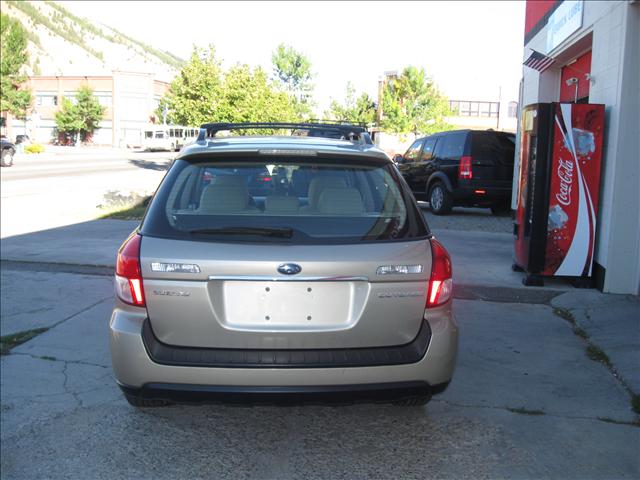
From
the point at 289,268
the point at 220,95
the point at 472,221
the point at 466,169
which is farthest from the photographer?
the point at 220,95

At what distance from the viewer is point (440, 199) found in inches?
575

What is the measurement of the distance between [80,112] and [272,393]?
84120mm

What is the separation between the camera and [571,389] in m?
4.52

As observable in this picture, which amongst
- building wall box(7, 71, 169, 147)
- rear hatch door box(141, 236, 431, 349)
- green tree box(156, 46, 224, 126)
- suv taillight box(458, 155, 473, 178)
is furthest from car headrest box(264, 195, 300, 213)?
building wall box(7, 71, 169, 147)

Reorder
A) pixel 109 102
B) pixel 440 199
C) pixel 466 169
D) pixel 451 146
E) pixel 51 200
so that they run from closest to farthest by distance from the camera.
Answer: pixel 466 169 < pixel 451 146 < pixel 440 199 < pixel 51 200 < pixel 109 102

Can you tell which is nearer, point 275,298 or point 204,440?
point 275,298

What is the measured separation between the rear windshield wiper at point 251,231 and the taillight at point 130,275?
1.03 ft

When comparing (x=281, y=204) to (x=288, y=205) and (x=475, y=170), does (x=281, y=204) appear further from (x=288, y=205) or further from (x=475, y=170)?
(x=475, y=170)

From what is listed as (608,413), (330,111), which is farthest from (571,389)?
(330,111)

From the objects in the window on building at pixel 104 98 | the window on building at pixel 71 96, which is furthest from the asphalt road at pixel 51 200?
the window on building at pixel 71 96

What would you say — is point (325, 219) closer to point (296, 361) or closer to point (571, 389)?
point (296, 361)

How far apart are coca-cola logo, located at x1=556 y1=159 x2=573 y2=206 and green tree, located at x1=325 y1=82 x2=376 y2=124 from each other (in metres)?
54.5

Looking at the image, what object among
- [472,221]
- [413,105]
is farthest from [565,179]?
[413,105]

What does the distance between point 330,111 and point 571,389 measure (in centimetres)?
5974
